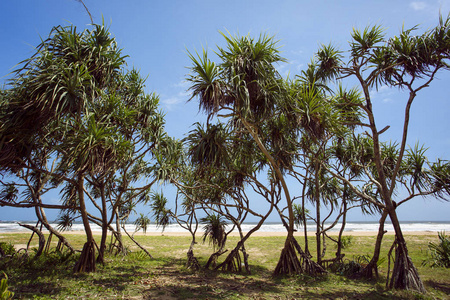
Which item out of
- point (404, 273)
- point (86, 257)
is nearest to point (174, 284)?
point (86, 257)

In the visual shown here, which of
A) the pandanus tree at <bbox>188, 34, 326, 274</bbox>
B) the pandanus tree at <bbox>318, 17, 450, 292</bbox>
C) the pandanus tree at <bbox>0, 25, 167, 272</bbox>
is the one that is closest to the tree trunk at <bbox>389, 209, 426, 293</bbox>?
the pandanus tree at <bbox>318, 17, 450, 292</bbox>

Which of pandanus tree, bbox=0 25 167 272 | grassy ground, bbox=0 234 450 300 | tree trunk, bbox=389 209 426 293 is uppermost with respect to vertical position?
pandanus tree, bbox=0 25 167 272

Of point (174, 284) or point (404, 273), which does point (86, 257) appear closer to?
point (174, 284)

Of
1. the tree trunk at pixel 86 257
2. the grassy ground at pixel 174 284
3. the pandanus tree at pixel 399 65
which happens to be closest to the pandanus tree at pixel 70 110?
the tree trunk at pixel 86 257

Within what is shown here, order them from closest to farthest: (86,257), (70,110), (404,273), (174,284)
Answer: (70,110)
(404,273)
(174,284)
(86,257)

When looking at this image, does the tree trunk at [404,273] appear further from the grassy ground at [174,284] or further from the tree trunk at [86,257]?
the tree trunk at [86,257]

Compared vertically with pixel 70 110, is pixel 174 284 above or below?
below

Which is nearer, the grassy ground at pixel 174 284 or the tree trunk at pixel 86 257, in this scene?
the grassy ground at pixel 174 284

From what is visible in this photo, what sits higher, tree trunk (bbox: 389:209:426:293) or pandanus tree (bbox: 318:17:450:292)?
pandanus tree (bbox: 318:17:450:292)

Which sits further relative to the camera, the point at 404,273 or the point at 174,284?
the point at 174,284

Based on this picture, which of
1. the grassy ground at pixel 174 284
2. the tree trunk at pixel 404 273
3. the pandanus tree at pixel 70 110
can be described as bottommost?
the grassy ground at pixel 174 284

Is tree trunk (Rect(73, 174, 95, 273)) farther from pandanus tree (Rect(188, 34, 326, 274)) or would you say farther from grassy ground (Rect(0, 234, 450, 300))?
pandanus tree (Rect(188, 34, 326, 274))

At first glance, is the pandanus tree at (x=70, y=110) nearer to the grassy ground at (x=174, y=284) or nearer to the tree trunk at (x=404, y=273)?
the grassy ground at (x=174, y=284)

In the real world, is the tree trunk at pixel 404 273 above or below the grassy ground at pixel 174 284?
above
